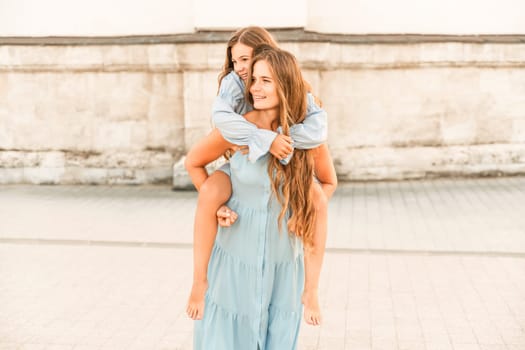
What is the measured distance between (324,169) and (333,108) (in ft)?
20.6

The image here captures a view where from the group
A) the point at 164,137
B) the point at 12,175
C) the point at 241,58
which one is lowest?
the point at 12,175

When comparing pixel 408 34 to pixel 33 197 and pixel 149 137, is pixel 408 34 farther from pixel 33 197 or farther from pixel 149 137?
pixel 33 197

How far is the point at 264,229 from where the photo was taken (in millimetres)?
2852

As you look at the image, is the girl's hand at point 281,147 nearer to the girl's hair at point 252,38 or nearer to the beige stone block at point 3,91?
the girl's hair at point 252,38

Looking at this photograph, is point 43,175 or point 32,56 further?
point 43,175

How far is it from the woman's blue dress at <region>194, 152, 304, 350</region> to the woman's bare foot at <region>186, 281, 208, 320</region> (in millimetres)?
29

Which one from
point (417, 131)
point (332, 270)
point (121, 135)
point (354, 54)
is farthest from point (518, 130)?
point (121, 135)

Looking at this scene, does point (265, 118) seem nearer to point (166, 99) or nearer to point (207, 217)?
point (207, 217)

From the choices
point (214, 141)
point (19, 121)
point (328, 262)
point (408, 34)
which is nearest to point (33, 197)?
point (19, 121)

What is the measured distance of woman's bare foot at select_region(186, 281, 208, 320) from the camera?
2.99 m

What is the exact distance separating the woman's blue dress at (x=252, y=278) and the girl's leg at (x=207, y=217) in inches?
2.1

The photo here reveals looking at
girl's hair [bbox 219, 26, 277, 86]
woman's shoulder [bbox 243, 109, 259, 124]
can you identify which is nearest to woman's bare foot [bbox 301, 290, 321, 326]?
woman's shoulder [bbox 243, 109, 259, 124]

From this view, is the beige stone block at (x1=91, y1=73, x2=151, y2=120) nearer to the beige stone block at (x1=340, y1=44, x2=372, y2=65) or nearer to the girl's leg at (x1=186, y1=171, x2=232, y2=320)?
the beige stone block at (x1=340, y1=44, x2=372, y2=65)

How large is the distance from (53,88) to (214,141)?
682cm
